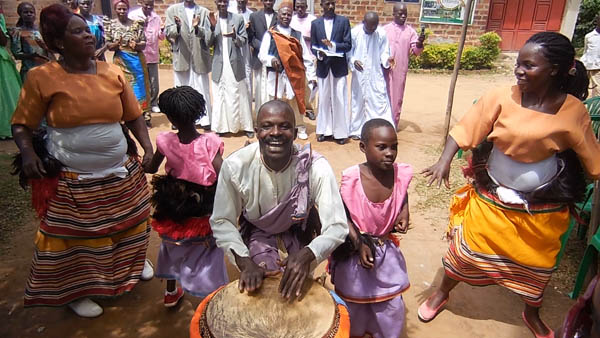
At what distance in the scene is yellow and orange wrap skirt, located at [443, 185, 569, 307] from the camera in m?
2.85

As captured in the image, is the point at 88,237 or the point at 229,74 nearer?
the point at 88,237

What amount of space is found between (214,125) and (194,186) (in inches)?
201

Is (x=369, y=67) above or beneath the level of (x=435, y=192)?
above

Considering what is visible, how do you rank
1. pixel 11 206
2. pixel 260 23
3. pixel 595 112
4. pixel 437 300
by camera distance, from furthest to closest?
pixel 260 23 → pixel 11 206 → pixel 595 112 → pixel 437 300

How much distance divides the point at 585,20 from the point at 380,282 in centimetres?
1935

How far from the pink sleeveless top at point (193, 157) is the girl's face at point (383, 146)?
1.02 metres

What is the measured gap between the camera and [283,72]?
7.12m

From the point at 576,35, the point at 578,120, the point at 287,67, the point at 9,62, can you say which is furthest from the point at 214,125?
the point at 576,35

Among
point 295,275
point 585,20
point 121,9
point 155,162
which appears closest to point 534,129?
point 295,275

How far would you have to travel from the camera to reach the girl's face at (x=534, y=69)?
8.19 ft

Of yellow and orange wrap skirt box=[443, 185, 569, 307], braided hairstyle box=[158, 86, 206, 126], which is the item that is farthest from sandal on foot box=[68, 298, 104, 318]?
yellow and orange wrap skirt box=[443, 185, 569, 307]

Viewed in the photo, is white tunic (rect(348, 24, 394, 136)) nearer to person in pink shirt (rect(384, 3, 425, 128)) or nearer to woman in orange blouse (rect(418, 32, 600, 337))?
person in pink shirt (rect(384, 3, 425, 128))

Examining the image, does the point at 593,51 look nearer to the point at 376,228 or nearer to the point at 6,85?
the point at 376,228

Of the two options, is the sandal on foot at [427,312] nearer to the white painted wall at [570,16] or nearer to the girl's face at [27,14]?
the girl's face at [27,14]
